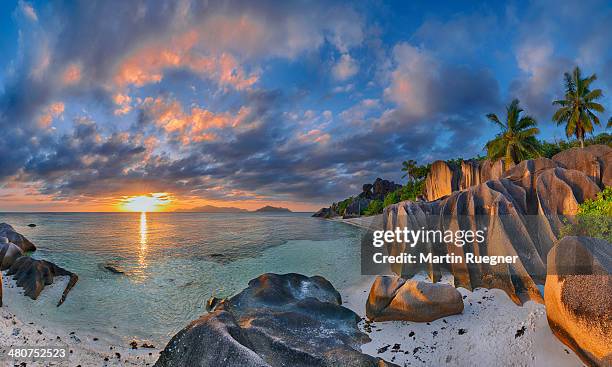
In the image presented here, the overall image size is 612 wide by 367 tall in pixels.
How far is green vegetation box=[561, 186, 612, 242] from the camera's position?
1138cm

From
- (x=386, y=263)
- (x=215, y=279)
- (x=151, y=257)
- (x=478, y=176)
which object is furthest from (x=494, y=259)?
(x=151, y=257)

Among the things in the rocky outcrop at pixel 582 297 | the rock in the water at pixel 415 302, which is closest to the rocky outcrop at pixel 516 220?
the rock in the water at pixel 415 302

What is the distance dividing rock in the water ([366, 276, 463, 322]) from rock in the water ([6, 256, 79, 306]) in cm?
1871

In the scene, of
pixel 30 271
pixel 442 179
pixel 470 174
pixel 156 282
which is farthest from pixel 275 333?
pixel 442 179

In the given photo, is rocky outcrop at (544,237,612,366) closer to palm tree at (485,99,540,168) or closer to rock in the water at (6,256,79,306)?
rock in the water at (6,256,79,306)

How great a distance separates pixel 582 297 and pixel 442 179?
38954 mm

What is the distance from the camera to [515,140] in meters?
40.0

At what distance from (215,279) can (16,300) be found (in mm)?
11854

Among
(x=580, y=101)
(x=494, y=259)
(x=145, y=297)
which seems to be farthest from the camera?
(x=580, y=101)

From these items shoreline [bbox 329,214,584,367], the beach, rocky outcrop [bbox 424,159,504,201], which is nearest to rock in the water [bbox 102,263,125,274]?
the beach

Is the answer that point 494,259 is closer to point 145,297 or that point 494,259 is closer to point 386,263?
point 386,263

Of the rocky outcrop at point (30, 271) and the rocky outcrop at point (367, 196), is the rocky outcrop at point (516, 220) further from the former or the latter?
the rocky outcrop at point (367, 196)

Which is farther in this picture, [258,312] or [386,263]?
[386,263]

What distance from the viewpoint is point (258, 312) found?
12305mm
